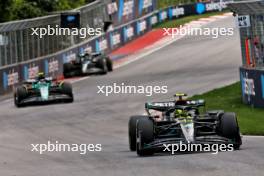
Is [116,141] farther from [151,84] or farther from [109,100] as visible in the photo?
[151,84]

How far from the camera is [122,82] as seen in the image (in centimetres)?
3597

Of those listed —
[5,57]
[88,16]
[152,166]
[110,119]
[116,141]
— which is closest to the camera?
[152,166]

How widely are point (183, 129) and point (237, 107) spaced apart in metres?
9.19

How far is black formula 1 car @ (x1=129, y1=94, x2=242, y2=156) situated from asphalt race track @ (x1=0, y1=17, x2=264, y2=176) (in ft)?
1.09

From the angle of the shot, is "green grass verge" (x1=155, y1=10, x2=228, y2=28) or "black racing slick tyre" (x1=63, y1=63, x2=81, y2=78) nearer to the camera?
"black racing slick tyre" (x1=63, y1=63, x2=81, y2=78)

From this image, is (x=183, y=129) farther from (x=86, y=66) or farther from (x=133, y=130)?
(x=86, y=66)

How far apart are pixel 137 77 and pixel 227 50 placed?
800 cm

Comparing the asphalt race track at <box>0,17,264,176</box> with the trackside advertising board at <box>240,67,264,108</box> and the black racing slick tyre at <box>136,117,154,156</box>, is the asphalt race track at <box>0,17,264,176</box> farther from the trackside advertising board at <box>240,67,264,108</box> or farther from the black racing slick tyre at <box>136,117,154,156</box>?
the trackside advertising board at <box>240,67,264,108</box>

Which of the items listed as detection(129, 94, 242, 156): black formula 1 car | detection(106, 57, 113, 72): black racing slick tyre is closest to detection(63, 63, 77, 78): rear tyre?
detection(106, 57, 113, 72): black racing slick tyre

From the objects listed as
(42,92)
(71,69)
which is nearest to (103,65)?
(71,69)

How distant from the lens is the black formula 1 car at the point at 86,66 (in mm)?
39031

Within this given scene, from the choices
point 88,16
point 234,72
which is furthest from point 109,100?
point 88,16

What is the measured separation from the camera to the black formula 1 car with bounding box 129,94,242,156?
51.4 ft

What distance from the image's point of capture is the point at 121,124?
23.5m
